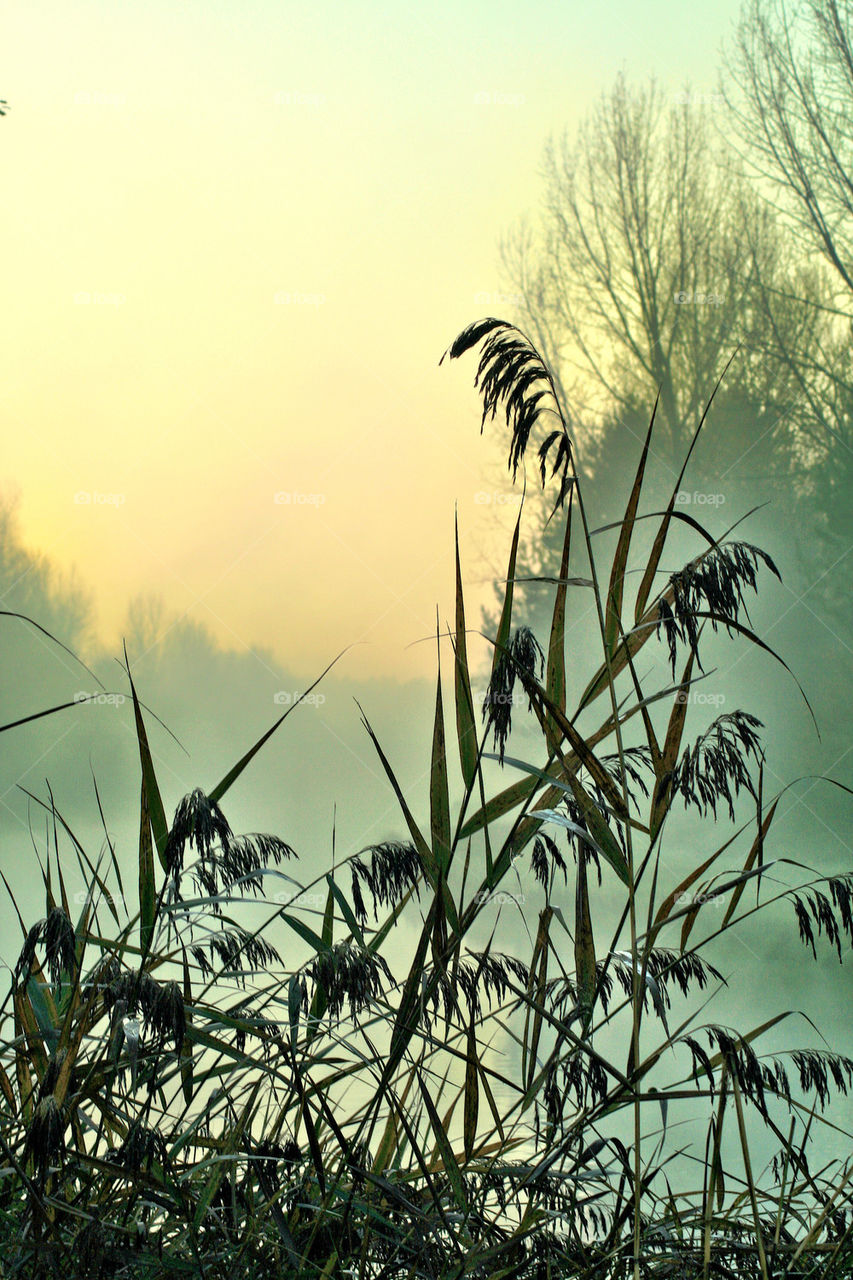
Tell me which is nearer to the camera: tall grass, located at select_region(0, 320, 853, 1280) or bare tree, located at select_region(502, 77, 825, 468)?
tall grass, located at select_region(0, 320, 853, 1280)

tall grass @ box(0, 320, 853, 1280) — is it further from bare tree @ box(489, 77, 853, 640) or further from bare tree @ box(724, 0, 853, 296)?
bare tree @ box(724, 0, 853, 296)

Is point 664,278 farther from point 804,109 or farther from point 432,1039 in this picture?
point 432,1039

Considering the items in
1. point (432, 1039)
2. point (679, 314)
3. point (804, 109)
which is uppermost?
point (804, 109)

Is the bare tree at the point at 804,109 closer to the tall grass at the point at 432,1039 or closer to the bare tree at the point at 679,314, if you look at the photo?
the bare tree at the point at 679,314

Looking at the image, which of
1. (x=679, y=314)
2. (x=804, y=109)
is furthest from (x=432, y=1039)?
(x=804, y=109)

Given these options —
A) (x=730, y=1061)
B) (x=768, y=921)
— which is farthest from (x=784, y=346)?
(x=730, y=1061)

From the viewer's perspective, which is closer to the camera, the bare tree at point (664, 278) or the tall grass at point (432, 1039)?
the tall grass at point (432, 1039)

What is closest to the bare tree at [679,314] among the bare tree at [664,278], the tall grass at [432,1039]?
the bare tree at [664,278]

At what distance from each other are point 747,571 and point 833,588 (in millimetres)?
1801

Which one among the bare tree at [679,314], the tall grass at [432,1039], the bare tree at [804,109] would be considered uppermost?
the bare tree at [804,109]

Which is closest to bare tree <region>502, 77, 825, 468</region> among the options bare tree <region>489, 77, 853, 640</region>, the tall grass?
bare tree <region>489, 77, 853, 640</region>

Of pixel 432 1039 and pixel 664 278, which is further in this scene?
pixel 664 278

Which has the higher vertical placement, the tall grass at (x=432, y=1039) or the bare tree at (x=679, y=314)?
the bare tree at (x=679, y=314)

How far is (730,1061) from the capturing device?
815 mm
